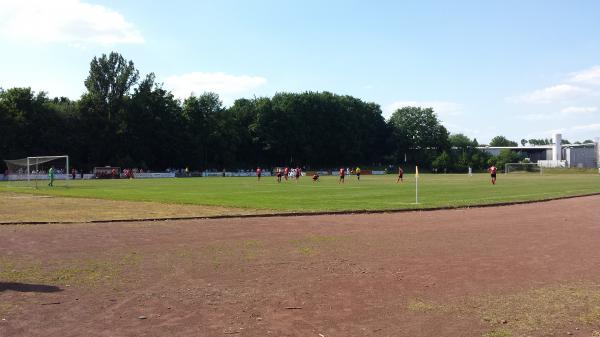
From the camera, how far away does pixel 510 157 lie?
147625 millimetres

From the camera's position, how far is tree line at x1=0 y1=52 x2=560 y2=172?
3561 inches

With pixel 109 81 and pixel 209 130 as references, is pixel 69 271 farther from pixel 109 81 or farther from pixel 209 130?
pixel 209 130

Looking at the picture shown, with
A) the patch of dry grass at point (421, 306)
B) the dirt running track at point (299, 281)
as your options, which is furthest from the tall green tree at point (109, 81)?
the patch of dry grass at point (421, 306)

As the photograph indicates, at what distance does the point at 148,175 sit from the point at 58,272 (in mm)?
84195

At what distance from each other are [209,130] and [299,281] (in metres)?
105

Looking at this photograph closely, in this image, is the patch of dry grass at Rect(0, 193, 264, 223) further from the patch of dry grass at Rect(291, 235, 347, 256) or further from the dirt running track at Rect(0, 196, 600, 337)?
the patch of dry grass at Rect(291, 235, 347, 256)

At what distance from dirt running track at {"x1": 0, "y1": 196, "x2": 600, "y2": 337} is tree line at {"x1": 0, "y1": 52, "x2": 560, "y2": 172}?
80.1m

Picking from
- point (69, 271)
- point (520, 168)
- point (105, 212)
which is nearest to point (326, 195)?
point (105, 212)

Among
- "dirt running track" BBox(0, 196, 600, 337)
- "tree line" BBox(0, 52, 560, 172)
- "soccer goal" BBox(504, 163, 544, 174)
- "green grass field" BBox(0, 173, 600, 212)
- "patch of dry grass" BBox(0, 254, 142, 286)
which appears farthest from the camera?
"soccer goal" BBox(504, 163, 544, 174)

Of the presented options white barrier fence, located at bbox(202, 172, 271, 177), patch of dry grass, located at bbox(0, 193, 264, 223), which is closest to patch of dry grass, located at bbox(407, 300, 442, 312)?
patch of dry grass, located at bbox(0, 193, 264, 223)

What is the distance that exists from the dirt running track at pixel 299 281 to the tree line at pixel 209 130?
263 feet

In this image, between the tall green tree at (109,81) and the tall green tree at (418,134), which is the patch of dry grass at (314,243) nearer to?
the tall green tree at (109,81)

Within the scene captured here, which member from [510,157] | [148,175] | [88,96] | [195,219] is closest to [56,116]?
[88,96]

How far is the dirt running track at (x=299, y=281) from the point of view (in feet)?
23.6
